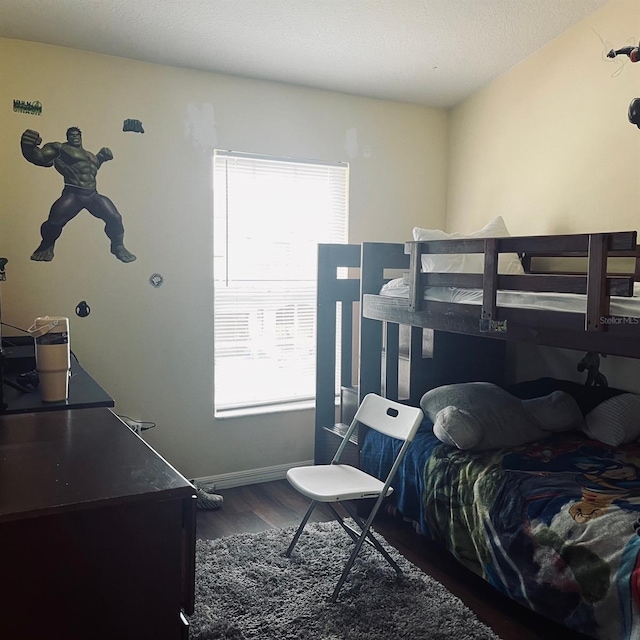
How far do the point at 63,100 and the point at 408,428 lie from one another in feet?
7.59

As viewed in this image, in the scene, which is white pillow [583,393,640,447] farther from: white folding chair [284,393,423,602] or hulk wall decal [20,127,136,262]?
hulk wall decal [20,127,136,262]

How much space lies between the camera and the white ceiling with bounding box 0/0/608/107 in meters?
2.79

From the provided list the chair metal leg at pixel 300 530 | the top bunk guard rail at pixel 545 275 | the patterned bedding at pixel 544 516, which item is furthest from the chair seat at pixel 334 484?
the top bunk guard rail at pixel 545 275

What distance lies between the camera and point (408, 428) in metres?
2.64

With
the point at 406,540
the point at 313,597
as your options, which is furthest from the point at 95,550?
the point at 406,540

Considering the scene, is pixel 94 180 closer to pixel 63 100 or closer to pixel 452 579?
pixel 63 100

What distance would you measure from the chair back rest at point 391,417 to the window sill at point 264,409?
3.01ft

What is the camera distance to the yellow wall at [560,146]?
3.02 meters

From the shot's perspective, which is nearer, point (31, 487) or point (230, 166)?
point (31, 487)

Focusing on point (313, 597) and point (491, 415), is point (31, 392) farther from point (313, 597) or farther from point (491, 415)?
point (491, 415)

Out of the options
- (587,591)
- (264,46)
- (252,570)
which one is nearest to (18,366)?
(252,570)

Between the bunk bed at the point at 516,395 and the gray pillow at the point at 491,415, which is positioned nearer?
the bunk bed at the point at 516,395

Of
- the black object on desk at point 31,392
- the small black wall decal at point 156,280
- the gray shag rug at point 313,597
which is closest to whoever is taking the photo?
the black object on desk at point 31,392

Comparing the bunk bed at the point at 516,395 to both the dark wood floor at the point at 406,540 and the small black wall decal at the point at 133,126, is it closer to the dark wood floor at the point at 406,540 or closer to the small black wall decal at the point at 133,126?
the dark wood floor at the point at 406,540
